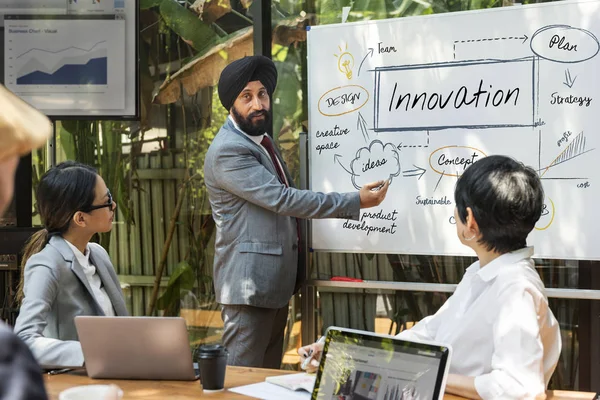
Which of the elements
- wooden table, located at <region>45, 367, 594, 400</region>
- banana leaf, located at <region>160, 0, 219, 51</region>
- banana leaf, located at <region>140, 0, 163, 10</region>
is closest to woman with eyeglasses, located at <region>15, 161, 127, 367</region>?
wooden table, located at <region>45, 367, 594, 400</region>

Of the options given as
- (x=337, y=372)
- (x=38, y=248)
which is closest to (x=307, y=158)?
(x=38, y=248)

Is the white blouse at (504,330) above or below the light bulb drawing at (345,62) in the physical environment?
below

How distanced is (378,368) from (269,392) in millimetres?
475

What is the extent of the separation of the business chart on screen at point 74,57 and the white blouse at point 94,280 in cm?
175

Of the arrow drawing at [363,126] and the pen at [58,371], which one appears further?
the arrow drawing at [363,126]

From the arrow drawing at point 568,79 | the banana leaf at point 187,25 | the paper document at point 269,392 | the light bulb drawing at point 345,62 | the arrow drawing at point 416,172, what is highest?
the banana leaf at point 187,25

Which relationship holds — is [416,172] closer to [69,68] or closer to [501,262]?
[501,262]

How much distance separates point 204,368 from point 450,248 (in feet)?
6.02

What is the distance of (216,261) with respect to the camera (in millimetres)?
3857

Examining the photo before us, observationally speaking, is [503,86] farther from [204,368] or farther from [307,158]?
[204,368]

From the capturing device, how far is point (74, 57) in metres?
4.53

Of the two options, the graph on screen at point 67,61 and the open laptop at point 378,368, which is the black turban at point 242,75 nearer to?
the graph on screen at point 67,61

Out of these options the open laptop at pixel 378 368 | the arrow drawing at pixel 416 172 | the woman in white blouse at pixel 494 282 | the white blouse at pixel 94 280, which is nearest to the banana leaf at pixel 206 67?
the arrow drawing at pixel 416 172

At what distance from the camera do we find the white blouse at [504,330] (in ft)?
6.05
